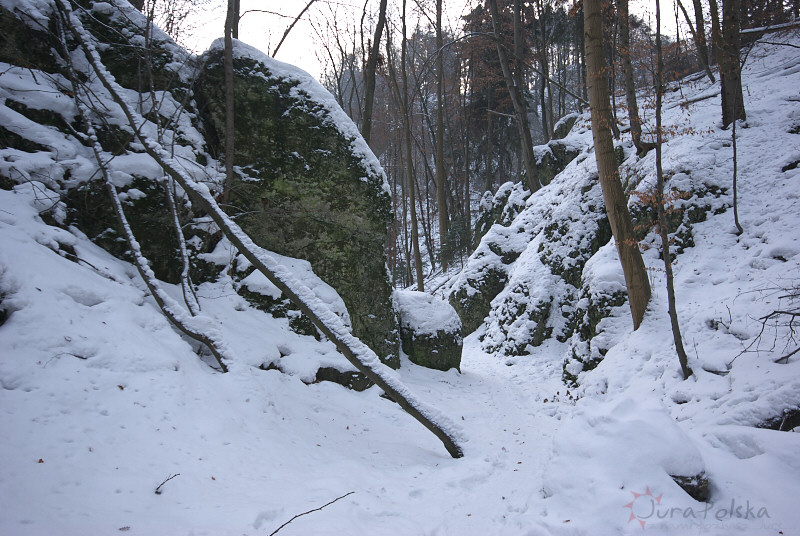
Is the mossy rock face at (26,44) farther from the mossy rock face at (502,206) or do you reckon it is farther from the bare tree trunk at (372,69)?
the mossy rock face at (502,206)

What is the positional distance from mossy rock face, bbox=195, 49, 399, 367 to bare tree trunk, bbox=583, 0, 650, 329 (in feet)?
14.0

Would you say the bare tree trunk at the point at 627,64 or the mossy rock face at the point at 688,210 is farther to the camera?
Result: the mossy rock face at the point at 688,210

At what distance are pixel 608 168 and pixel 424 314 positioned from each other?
5023 mm

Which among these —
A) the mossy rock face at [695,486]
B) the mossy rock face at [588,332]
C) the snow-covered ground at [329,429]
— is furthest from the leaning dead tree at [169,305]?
the mossy rock face at [588,332]

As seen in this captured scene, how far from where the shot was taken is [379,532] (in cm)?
320

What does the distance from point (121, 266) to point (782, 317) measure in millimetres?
8855

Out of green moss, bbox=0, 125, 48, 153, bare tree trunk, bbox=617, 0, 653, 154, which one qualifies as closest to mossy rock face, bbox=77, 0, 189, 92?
green moss, bbox=0, 125, 48, 153

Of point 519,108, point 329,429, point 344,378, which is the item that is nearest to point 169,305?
point 329,429

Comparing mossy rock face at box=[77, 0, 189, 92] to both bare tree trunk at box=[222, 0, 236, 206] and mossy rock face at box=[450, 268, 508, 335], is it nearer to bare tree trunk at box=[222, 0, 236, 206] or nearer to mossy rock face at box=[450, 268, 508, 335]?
bare tree trunk at box=[222, 0, 236, 206]

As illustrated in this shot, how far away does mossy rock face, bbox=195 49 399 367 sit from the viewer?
752cm

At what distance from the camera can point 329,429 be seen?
17.0 ft

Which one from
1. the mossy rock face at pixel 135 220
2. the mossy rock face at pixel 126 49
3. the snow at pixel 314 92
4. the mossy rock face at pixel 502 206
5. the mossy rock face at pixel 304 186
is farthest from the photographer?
the mossy rock face at pixel 502 206

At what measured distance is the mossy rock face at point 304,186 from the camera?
296 inches

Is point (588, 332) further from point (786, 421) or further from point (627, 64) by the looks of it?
point (627, 64)
